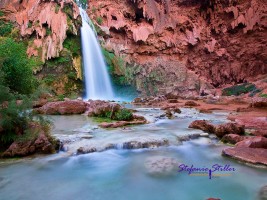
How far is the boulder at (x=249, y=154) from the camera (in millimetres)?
4887

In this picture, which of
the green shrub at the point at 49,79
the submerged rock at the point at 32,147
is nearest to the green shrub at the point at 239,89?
the green shrub at the point at 49,79

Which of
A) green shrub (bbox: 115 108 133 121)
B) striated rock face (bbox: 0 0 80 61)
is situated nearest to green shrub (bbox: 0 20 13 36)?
striated rock face (bbox: 0 0 80 61)

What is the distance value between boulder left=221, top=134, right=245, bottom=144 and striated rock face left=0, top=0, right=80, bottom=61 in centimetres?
1892

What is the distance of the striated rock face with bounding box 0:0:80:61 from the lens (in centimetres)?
2250

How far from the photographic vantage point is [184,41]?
101ft

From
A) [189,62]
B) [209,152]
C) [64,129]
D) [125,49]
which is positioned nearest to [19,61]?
[64,129]

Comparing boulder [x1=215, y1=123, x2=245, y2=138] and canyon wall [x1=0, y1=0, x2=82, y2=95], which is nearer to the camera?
boulder [x1=215, y1=123, x2=245, y2=138]

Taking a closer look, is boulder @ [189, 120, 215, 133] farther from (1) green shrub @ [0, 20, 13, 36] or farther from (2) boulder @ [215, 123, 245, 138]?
(1) green shrub @ [0, 20, 13, 36]

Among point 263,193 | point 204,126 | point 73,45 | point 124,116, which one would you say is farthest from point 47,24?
point 263,193

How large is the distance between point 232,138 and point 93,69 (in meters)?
19.2

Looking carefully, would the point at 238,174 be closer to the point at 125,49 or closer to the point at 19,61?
the point at 19,61

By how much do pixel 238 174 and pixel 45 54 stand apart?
20.9m

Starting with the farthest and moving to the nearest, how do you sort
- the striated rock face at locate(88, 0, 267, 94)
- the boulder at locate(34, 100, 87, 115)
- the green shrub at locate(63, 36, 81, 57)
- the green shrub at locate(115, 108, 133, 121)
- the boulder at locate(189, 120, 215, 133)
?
the striated rock face at locate(88, 0, 267, 94) < the green shrub at locate(63, 36, 81, 57) < the boulder at locate(34, 100, 87, 115) < the green shrub at locate(115, 108, 133, 121) < the boulder at locate(189, 120, 215, 133)

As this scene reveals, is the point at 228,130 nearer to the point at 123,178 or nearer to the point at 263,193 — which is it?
the point at 263,193
